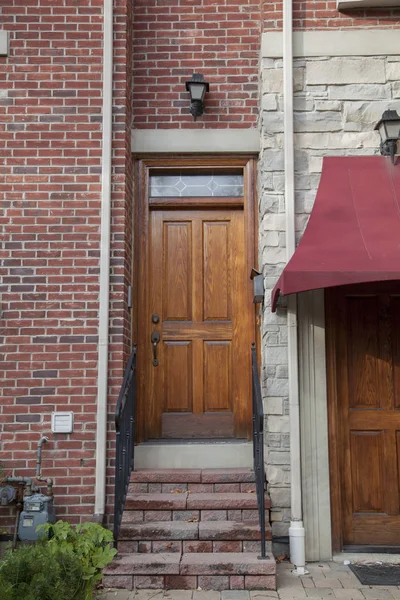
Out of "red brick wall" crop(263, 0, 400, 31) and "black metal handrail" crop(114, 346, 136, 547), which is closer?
"black metal handrail" crop(114, 346, 136, 547)

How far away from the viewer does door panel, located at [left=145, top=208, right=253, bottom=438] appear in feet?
16.4

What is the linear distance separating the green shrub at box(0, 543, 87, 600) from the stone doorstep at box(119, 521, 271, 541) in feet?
2.53

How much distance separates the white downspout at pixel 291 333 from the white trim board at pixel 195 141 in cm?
43

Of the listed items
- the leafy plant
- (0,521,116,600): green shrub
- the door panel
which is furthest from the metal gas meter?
the door panel

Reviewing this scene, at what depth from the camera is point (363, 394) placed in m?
4.58

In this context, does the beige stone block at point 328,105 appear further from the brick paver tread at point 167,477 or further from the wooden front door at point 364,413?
the brick paver tread at point 167,477

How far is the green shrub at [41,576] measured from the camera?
119 inches

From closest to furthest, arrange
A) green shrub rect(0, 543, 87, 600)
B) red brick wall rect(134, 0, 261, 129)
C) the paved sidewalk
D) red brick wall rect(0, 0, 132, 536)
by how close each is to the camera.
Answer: green shrub rect(0, 543, 87, 600) → the paved sidewalk → red brick wall rect(0, 0, 132, 536) → red brick wall rect(134, 0, 261, 129)

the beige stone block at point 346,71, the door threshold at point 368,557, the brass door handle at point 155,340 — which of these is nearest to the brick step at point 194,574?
the door threshold at point 368,557

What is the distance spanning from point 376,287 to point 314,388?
97 centimetres

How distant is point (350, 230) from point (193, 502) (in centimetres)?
235

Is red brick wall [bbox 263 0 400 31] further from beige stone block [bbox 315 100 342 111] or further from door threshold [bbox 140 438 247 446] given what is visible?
door threshold [bbox 140 438 247 446]

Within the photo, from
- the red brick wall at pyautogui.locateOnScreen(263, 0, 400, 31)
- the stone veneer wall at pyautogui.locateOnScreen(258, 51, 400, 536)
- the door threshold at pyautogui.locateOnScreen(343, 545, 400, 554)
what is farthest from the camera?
the red brick wall at pyautogui.locateOnScreen(263, 0, 400, 31)

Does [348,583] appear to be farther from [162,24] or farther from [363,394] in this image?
[162,24]
